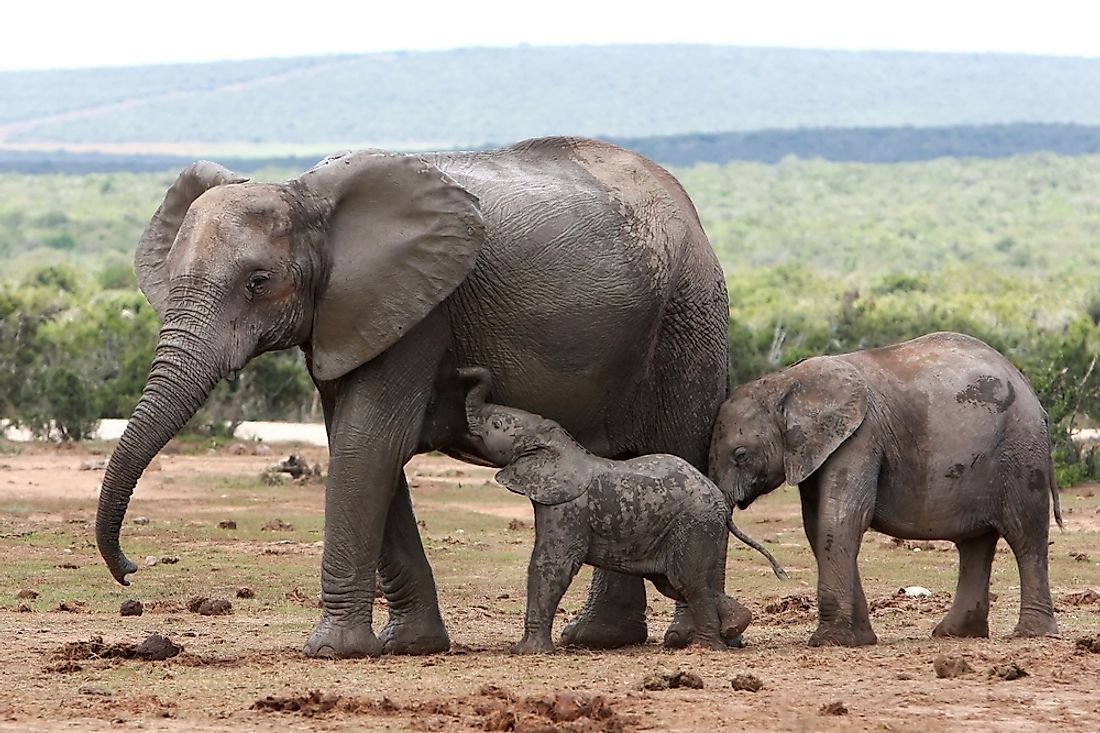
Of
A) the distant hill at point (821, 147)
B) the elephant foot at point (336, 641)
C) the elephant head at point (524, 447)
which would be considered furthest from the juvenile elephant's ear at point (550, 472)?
the distant hill at point (821, 147)

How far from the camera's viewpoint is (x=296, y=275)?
30.4 feet

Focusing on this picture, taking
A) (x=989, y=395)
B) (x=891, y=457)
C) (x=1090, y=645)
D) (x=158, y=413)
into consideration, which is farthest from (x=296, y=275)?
(x=1090, y=645)

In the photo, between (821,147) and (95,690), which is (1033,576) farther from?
(821,147)

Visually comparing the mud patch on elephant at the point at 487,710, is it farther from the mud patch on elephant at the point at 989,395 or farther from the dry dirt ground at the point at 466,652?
the mud patch on elephant at the point at 989,395

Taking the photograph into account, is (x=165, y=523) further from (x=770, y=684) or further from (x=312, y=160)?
(x=312, y=160)

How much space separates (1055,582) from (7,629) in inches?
263

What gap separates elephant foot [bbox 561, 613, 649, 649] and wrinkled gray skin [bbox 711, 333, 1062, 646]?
86 cm

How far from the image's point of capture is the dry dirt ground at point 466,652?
770cm

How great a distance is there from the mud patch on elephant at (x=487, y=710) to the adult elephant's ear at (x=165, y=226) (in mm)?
2763

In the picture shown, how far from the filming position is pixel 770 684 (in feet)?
27.7

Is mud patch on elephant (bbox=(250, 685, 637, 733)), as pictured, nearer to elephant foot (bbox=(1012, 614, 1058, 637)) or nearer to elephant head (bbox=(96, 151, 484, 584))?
elephant head (bbox=(96, 151, 484, 584))

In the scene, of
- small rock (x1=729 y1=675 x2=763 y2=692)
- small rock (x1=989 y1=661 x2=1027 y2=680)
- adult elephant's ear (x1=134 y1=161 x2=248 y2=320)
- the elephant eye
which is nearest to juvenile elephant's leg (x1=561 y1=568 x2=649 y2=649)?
small rock (x1=729 y1=675 x2=763 y2=692)

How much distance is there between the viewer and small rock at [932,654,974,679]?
28.4 ft

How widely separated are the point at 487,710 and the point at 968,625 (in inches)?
146
